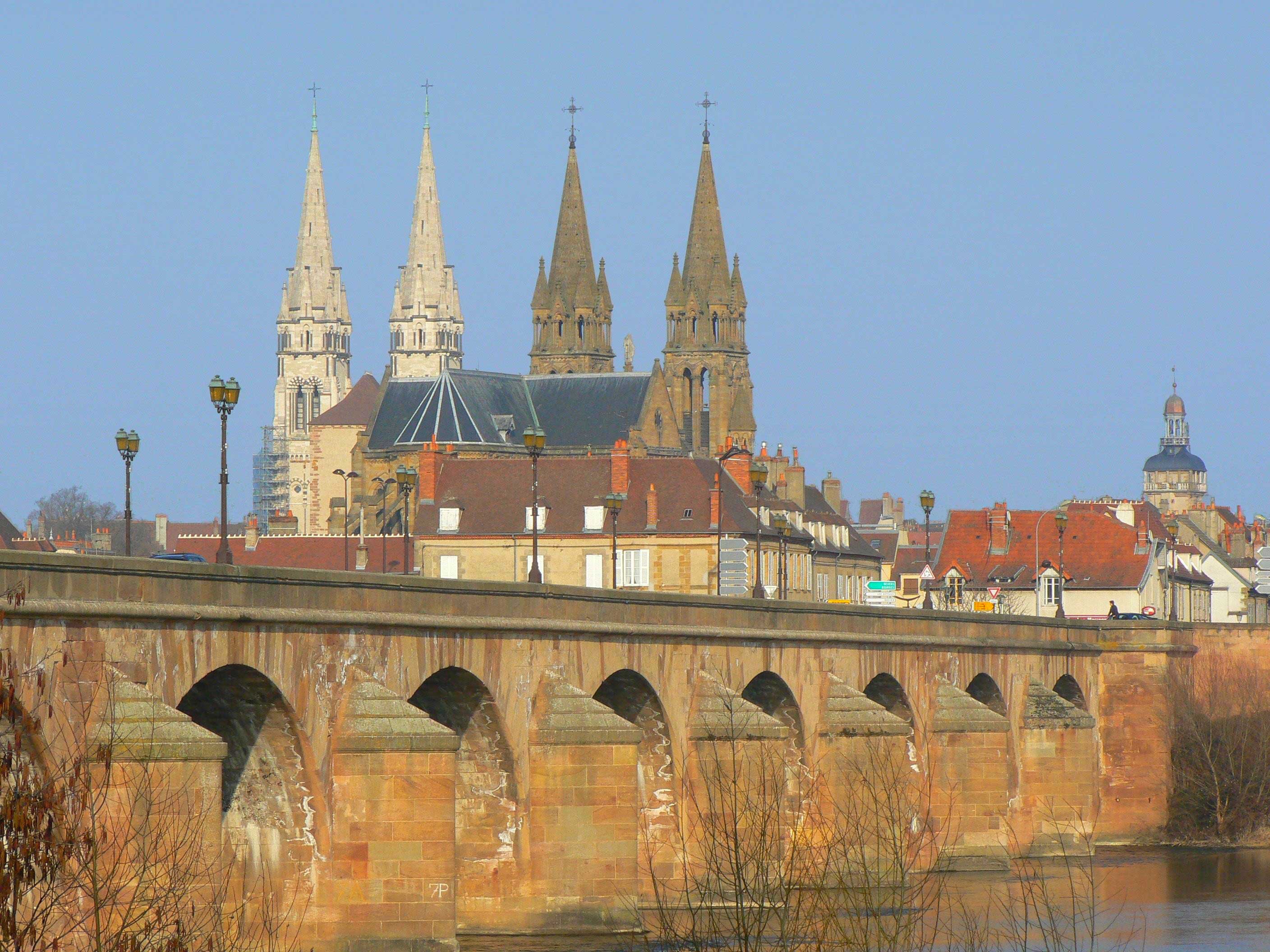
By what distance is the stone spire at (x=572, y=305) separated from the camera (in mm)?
163875

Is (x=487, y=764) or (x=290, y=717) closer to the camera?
(x=290, y=717)

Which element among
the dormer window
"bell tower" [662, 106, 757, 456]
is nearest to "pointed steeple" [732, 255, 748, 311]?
"bell tower" [662, 106, 757, 456]

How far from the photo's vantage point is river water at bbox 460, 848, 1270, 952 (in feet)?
126

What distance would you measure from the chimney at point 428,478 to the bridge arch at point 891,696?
3895 cm

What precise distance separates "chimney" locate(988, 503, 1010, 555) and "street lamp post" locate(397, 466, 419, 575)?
938 inches

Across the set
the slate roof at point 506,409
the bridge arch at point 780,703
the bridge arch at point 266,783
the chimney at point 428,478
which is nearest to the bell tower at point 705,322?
the slate roof at point 506,409

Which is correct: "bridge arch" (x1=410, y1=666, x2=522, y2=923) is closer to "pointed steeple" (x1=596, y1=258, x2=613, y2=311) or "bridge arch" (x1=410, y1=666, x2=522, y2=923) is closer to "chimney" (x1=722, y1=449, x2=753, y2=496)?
"chimney" (x1=722, y1=449, x2=753, y2=496)

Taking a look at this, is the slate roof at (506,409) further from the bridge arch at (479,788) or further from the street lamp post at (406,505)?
the bridge arch at (479,788)

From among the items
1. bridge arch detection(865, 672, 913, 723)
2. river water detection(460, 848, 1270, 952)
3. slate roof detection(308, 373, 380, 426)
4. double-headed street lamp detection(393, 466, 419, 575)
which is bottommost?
river water detection(460, 848, 1270, 952)

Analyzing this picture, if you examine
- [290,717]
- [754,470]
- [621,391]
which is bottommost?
[290,717]

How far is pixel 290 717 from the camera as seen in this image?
32594mm

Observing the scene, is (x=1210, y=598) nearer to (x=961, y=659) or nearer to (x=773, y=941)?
(x=961, y=659)

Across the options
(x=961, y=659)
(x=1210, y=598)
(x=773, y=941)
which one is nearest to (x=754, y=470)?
(x=961, y=659)

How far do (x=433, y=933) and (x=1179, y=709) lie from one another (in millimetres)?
42689
